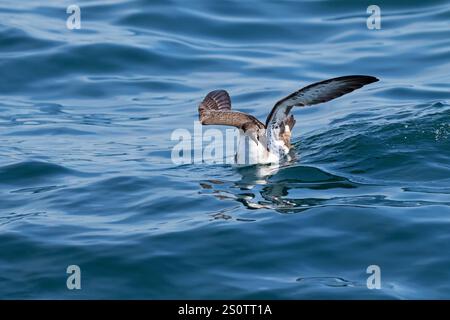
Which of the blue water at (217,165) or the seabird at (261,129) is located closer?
the blue water at (217,165)

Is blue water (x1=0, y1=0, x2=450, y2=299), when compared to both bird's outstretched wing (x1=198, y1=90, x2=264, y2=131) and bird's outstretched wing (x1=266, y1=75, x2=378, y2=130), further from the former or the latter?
bird's outstretched wing (x1=266, y1=75, x2=378, y2=130)

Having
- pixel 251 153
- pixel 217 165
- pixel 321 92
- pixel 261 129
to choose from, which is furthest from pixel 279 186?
pixel 217 165

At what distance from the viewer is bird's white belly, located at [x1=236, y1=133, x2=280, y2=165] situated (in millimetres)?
11812

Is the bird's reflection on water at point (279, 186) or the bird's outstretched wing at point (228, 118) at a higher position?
the bird's outstretched wing at point (228, 118)

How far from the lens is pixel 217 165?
40.4ft

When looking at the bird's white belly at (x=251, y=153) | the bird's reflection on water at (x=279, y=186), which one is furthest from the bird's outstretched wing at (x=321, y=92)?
the bird's reflection on water at (x=279, y=186)

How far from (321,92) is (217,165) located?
2.04m

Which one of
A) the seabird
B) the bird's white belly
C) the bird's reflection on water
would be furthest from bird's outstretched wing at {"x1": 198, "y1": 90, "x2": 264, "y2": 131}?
the bird's reflection on water

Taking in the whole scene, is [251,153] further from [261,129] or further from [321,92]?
[321,92]

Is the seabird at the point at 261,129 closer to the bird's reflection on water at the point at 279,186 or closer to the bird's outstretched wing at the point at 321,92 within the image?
the bird's outstretched wing at the point at 321,92

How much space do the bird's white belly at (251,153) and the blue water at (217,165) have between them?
0.24m

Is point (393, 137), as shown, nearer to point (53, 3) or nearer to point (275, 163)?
point (275, 163)

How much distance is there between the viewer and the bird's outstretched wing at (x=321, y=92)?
412 inches

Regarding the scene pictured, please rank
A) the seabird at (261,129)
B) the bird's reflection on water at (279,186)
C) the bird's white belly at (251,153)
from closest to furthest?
the bird's reflection on water at (279,186), the seabird at (261,129), the bird's white belly at (251,153)
